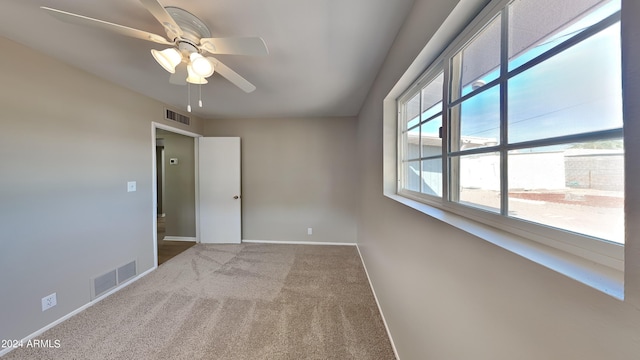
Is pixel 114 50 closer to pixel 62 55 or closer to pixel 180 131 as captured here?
pixel 62 55

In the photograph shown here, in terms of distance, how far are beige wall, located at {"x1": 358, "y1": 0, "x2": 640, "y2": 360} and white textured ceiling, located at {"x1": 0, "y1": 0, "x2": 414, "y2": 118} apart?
12.8 inches

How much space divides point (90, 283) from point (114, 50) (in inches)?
86.3

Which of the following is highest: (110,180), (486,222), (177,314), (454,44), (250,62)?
(250,62)

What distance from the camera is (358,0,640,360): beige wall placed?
1.11 ft

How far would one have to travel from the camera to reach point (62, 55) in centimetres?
172

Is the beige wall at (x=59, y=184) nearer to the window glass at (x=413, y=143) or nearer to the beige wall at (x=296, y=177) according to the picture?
the beige wall at (x=296, y=177)

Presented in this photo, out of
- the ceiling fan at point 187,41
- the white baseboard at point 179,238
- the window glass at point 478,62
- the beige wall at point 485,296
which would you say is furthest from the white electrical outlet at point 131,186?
the window glass at point 478,62

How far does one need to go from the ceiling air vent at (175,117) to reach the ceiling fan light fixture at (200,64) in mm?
2041

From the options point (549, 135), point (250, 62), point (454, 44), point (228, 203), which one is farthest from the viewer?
point (228, 203)

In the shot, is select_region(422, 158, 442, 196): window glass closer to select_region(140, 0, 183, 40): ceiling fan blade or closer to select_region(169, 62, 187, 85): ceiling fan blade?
select_region(140, 0, 183, 40): ceiling fan blade

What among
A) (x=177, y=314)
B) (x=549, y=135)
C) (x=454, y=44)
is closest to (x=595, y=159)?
(x=549, y=135)

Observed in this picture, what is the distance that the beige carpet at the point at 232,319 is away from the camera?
1.49 metres

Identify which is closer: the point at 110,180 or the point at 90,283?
the point at 90,283

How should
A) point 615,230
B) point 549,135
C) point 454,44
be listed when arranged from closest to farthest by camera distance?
point 615,230 → point 549,135 → point 454,44
